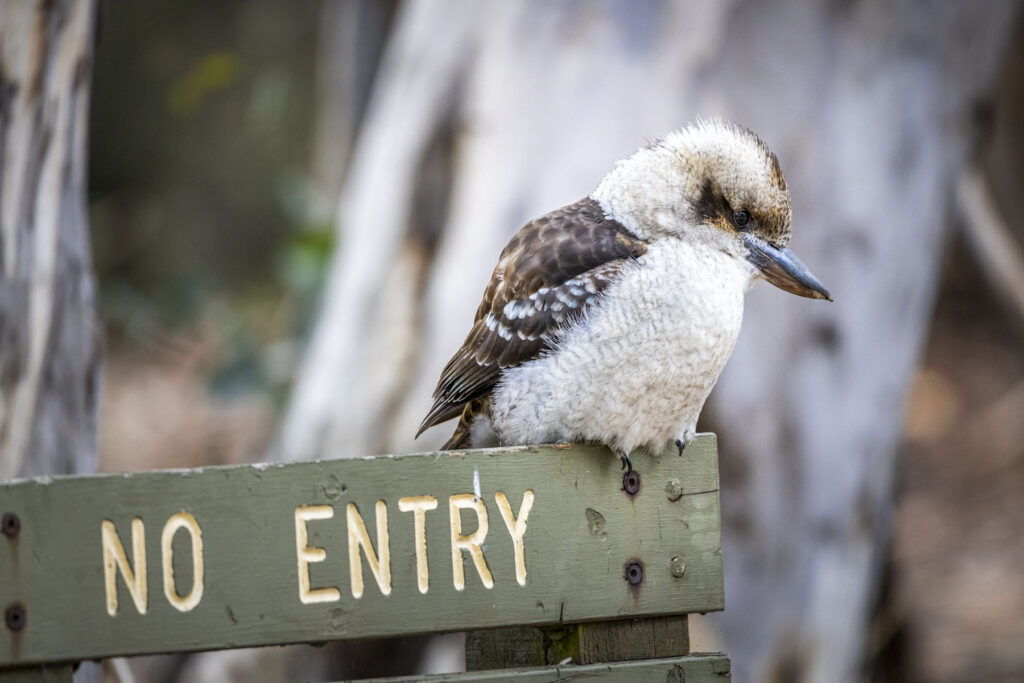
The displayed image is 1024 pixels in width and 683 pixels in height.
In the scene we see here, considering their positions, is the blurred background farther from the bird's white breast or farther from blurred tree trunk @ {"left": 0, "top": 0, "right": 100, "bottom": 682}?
the bird's white breast

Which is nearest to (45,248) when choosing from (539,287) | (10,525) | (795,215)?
(10,525)

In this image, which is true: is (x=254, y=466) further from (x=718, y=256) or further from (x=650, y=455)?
(x=718, y=256)

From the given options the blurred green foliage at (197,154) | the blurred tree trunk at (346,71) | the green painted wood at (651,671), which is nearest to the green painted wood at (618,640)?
the green painted wood at (651,671)

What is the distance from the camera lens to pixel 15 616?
1.19 meters

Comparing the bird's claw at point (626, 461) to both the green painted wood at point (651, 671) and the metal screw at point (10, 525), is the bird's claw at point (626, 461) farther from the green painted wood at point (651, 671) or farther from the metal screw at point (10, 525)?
the metal screw at point (10, 525)

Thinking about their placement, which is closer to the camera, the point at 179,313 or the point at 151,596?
the point at 151,596

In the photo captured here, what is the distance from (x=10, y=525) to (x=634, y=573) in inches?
30.1

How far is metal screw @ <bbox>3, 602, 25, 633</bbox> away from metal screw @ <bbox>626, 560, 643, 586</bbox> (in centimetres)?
73

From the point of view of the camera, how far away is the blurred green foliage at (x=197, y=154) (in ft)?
19.1

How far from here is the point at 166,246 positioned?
6035mm

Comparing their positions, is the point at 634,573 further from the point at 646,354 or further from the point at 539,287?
the point at 539,287

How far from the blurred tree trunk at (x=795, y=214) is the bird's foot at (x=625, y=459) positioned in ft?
3.74

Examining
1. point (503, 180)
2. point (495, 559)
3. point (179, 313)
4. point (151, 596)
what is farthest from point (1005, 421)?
point (151, 596)

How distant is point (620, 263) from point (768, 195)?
225mm
